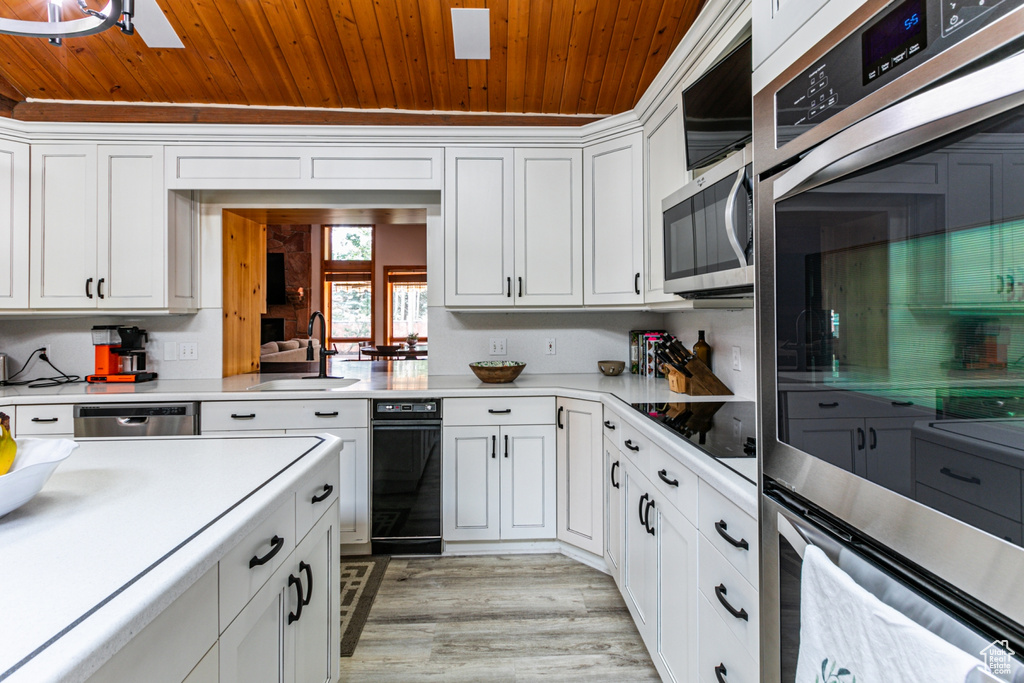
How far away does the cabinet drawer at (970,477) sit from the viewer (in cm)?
46

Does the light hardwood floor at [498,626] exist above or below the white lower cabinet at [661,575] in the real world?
below

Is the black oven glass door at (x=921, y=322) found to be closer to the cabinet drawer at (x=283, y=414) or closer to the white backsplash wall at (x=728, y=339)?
the white backsplash wall at (x=728, y=339)

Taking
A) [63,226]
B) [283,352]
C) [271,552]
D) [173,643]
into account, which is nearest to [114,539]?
[173,643]

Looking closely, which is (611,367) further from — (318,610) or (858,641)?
(858,641)

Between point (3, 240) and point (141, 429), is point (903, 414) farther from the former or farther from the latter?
point (3, 240)

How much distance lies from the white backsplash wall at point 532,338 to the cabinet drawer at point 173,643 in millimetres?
2540

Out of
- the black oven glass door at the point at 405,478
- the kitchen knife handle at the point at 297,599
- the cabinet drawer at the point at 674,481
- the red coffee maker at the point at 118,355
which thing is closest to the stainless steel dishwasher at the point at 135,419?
the red coffee maker at the point at 118,355

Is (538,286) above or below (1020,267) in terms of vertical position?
above

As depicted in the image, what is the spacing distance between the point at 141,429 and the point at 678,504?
2.67m

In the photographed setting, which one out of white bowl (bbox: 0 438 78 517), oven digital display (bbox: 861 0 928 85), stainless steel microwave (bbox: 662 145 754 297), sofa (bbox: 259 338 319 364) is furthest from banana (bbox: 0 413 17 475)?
sofa (bbox: 259 338 319 364)

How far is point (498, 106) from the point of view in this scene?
3.29m

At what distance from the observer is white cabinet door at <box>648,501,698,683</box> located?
4.65 feet

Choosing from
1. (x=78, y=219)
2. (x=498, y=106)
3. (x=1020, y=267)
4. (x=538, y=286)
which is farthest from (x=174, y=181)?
(x=1020, y=267)

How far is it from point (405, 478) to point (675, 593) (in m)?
1.62
